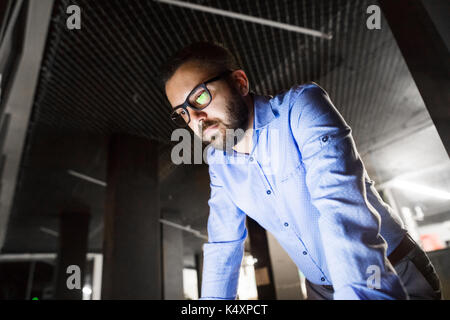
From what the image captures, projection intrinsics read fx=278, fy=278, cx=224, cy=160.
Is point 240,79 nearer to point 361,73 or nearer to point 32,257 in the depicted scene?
point 361,73

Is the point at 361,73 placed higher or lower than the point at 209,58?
higher

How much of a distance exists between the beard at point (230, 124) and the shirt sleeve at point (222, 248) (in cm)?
16

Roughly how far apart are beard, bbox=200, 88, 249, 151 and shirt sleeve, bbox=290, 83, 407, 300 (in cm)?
38

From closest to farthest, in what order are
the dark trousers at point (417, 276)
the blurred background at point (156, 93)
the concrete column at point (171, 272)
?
the dark trousers at point (417, 276) < the blurred background at point (156, 93) < the concrete column at point (171, 272)

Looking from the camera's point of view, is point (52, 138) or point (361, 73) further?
point (52, 138)

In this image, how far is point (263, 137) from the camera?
1.20 meters

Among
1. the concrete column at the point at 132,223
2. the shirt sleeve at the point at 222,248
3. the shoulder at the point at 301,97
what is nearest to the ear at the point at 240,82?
the shoulder at the point at 301,97

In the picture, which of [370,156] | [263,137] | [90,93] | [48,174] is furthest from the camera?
[370,156]

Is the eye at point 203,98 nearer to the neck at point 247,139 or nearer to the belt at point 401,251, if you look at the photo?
the neck at point 247,139

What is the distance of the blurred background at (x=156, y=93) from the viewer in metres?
2.11

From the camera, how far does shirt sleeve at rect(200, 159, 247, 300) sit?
116 cm
